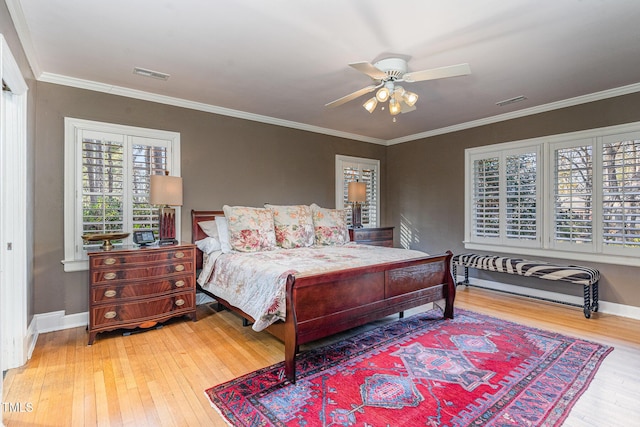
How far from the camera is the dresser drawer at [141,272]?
3.05 meters

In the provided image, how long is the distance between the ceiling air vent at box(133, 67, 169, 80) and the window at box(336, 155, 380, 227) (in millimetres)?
3109

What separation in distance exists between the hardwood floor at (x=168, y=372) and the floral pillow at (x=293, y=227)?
3.60 ft

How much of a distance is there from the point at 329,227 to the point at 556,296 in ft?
10.4

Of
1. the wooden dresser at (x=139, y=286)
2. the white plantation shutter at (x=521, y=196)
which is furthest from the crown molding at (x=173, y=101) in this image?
the white plantation shutter at (x=521, y=196)

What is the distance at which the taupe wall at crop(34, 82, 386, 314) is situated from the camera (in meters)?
3.34

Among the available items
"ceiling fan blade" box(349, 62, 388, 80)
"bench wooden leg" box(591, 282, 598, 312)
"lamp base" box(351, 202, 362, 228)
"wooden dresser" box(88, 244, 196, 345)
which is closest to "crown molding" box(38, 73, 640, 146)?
"lamp base" box(351, 202, 362, 228)

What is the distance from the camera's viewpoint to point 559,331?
330 centimetres

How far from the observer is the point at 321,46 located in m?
2.77

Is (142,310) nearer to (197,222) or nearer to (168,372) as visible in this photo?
(168,372)

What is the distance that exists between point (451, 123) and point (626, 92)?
2041 mm

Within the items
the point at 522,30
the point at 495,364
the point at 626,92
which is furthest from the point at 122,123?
the point at 626,92

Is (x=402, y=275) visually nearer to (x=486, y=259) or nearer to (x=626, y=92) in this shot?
(x=486, y=259)

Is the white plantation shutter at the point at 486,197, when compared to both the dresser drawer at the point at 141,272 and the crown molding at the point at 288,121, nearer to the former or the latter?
the crown molding at the point at 288,121

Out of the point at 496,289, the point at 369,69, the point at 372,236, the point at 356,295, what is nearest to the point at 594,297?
the point at 496,289
